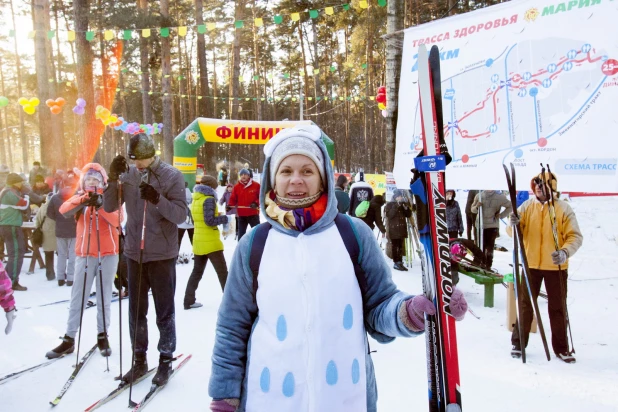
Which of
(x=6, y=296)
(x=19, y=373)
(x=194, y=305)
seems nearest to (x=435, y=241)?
(x=6, y=296)

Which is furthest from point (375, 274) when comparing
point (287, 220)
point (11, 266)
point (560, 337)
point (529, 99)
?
point (11, 266)

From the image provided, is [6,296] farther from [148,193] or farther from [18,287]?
[18,287]

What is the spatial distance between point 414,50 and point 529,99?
1755mm

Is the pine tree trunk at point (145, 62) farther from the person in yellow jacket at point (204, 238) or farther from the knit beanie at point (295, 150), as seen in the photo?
the knit beanie at point (295, 150)

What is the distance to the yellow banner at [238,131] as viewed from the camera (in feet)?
46.0

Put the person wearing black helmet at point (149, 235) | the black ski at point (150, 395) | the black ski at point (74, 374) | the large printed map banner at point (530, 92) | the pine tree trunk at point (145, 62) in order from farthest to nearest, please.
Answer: the pine tree trunk at point (145, 62), the large printed map banner at point (530, 92), the person wearing black helmet at point (149, 235), the black ski at point (74, 374), the black ski at point (150, 395)

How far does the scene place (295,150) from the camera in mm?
1646

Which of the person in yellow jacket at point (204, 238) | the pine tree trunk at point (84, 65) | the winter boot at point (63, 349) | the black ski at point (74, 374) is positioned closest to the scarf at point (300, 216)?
the black ski at point (74, 374)

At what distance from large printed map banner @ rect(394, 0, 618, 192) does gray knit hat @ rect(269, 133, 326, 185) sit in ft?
12.3

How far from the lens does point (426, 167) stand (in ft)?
5.24

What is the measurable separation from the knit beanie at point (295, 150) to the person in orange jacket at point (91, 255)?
9.26 feet

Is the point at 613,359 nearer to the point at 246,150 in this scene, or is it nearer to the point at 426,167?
the point at 426,167

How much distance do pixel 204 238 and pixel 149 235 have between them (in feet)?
7.81

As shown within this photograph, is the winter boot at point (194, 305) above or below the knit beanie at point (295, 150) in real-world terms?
below
